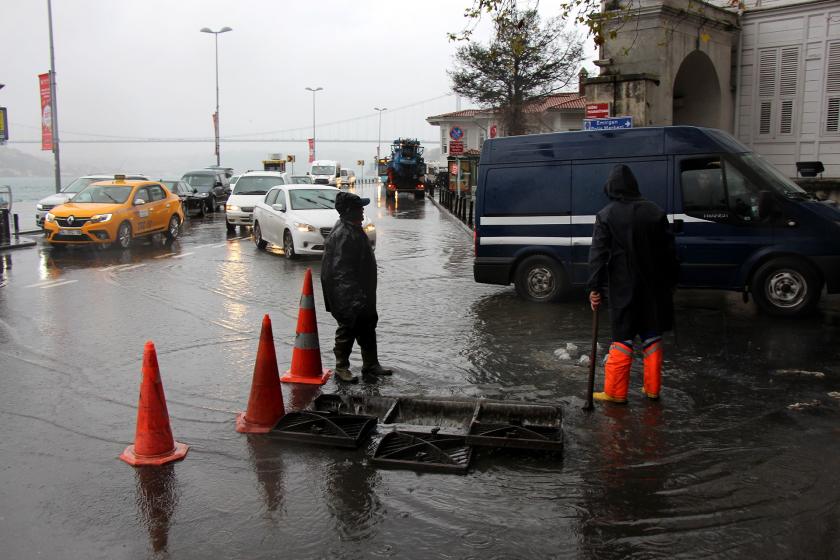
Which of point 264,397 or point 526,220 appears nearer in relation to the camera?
point 264,397

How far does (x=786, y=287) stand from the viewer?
926cm

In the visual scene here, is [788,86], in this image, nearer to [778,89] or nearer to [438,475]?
[778,89]

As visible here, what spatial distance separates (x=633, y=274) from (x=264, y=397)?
305cm

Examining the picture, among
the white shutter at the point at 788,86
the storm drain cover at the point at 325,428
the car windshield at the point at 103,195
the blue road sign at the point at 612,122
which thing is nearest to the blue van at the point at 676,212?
the blue road sign at the point at 612,122

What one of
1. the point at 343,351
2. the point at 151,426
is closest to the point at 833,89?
the point at 343,351

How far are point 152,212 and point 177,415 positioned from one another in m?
14.0

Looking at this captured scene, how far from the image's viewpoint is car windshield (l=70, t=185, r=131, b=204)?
1789 cm

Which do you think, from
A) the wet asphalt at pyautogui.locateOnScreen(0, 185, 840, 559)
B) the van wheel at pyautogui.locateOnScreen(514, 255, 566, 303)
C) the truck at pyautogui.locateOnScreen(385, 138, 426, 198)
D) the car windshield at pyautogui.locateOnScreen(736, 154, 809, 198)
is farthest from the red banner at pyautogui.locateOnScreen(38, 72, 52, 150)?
the truck at pyautogui.locateOnScreen(385, 138, 426, 198)

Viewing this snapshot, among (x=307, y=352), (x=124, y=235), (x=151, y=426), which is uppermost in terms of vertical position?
(x=124, y=235)

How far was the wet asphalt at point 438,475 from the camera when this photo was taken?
387 centimetres

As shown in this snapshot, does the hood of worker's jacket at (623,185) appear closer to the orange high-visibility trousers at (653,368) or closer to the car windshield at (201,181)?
the orange high-visibility trousers at (653,368)

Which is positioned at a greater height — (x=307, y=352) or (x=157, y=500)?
(x=307, y=352)

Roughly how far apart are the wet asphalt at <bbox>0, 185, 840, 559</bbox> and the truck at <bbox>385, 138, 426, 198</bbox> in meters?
41.3

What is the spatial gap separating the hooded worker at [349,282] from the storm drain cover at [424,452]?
1704 mm
